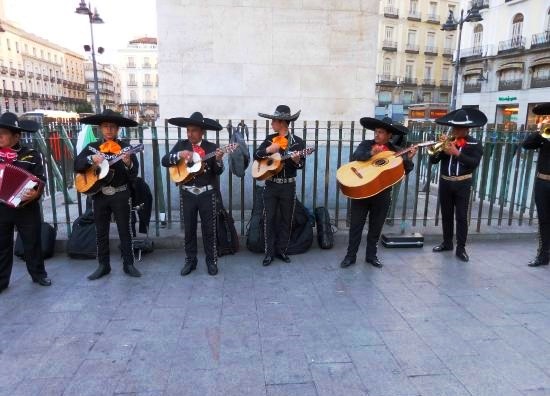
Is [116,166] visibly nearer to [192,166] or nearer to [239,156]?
[192,166]

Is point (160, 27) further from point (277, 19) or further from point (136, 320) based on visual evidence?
point (136, 320)

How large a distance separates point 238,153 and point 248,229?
3.99 ft

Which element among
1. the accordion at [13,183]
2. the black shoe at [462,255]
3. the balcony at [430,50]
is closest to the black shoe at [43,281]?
the accordion at [13,183]

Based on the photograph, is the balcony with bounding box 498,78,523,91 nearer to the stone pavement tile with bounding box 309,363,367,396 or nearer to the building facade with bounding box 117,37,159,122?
the stone pavement tile with bounding box 309,363,367,396

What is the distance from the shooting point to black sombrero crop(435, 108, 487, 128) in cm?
515

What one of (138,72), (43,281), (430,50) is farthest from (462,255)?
(138,72)

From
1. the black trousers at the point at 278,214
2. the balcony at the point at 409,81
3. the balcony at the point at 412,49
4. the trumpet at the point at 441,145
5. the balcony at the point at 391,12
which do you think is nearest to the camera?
the trumpet at the point at 441,145

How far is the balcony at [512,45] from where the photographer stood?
107ft

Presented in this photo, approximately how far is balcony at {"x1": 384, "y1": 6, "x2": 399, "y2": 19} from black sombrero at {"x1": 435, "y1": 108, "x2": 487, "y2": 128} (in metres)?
53.6

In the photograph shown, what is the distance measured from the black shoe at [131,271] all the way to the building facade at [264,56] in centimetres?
335

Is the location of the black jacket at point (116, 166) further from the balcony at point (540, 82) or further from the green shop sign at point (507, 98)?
the green shop sign at point (507, 98)

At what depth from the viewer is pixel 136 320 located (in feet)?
12.7

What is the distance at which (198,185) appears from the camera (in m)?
4.88

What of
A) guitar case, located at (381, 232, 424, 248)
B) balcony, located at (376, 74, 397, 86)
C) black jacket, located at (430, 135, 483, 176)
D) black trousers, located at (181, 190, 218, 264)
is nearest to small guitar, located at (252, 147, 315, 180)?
black trousers, located at (181, 190, 218, 264)
